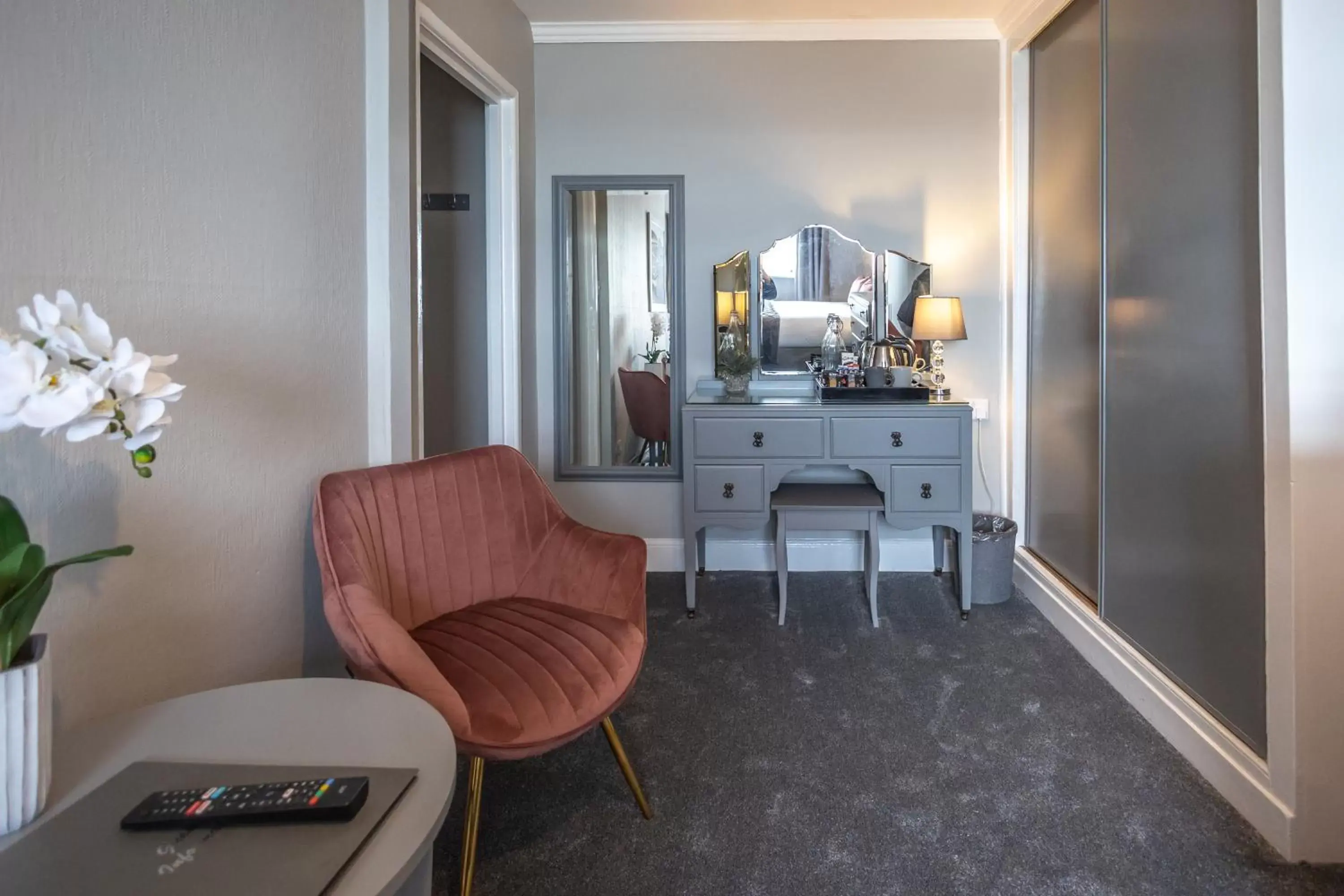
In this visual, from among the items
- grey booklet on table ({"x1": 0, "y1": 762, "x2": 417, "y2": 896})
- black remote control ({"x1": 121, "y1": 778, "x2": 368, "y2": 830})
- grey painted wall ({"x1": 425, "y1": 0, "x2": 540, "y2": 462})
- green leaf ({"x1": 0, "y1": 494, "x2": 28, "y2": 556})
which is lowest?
grey booklet on table ({"x1": 0, "y1": 762, "x2": 417, "y2": 896})

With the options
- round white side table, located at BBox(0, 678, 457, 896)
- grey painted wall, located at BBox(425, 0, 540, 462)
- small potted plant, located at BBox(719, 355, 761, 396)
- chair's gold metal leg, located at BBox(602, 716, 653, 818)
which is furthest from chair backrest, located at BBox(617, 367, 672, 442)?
round white side table, located at BBox(0, 678, 457, 896)

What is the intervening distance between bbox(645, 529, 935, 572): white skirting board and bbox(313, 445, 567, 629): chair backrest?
1.54m

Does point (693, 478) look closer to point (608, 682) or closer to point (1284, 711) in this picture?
point (608, 682)

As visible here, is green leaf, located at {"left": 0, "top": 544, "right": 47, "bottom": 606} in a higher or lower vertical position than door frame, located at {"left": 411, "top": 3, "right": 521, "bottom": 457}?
lower

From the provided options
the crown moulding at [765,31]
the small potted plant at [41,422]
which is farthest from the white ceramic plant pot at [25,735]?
the crown moulding at [765,31]

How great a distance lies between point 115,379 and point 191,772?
491 mm

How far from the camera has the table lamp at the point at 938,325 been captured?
3174 millimetres

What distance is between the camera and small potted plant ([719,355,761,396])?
133 inches

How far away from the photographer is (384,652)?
1.39 metres

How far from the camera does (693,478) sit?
9.88 feet

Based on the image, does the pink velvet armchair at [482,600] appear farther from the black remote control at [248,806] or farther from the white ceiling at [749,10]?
the white ceiling at [749,10]

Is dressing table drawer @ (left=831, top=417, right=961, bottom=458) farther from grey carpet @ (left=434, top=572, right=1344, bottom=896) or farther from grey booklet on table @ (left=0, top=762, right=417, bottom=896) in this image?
grey booklet on table @ (left=0, top=762, right=417, bottom=896)

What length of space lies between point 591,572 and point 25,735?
1.20 metres

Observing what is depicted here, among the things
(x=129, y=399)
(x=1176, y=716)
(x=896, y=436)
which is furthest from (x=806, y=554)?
(x=129, y=399)
